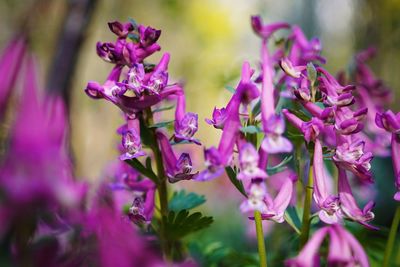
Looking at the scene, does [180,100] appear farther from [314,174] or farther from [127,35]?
[314,174]

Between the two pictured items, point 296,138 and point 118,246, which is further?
point 296,138

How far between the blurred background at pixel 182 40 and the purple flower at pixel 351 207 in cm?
44

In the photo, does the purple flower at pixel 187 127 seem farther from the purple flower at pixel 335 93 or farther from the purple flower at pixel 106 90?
the purple flower at pixel 335 93

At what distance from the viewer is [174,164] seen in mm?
830

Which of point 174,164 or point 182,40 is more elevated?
point 182,40

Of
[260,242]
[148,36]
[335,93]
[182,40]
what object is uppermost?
[182,40]

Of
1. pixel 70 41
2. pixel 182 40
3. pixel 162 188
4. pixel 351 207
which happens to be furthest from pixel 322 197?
pixel 182 40

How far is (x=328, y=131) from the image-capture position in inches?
37.1

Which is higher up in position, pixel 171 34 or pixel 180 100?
pixel 171 34

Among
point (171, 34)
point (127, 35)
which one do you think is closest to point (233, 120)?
point (127, 35)

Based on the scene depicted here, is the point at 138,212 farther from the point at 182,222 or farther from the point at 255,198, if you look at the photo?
the point at 255,198

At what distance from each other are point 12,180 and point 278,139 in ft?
1.14

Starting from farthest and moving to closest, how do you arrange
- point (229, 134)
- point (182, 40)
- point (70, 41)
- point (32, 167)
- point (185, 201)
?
point (182, 40), point (70, 41), point (185, 201), point (229, 134), point (32, 167)

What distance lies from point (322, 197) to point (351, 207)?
56 millimetres
